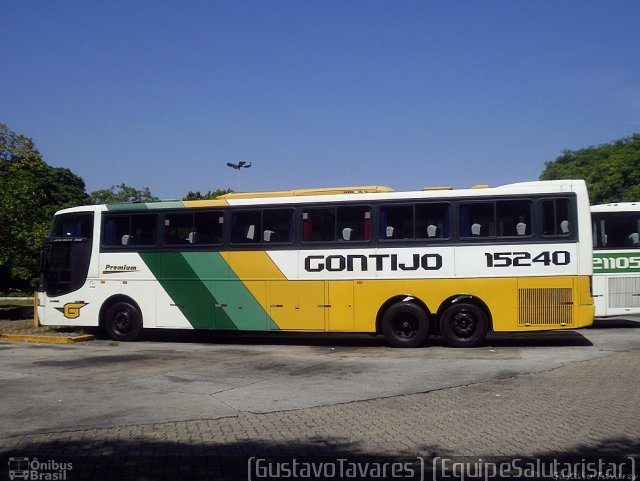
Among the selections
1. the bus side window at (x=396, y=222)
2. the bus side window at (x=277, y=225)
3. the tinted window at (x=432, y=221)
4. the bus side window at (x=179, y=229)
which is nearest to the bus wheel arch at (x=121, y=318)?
the bus side window at (x=179, y=229)

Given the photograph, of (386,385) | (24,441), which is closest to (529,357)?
(386,385)

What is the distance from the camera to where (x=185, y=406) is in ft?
29.4

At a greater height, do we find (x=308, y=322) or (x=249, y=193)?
(x=249, y=193)

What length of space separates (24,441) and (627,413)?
6888mm

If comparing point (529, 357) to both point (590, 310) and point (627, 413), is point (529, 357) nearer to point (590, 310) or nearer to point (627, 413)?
point (590, 310)

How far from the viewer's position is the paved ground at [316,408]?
21.6 feet

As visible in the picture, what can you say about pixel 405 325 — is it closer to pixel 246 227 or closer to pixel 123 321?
pixel 246 227

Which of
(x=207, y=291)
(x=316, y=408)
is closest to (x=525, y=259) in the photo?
(x=207, y=291)

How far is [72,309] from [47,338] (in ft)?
3.06

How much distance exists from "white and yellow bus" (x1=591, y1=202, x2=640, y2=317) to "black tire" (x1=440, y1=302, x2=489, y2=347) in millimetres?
5308

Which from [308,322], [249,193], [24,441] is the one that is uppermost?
[249,193]

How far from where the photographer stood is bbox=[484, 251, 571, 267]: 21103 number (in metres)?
14.5

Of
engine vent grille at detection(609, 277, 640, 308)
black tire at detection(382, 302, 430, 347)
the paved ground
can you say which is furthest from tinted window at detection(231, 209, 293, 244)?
engine vent grille at detection(609, 277, 640, 308)

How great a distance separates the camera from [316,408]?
8.82m
